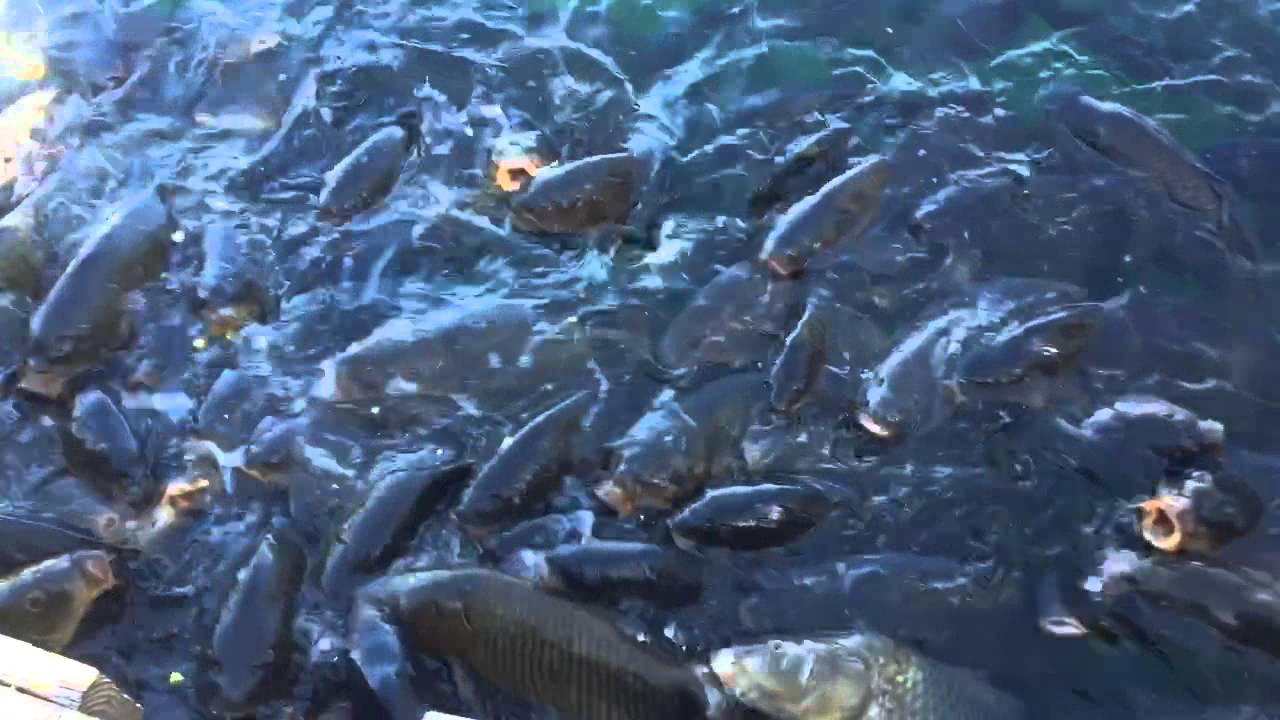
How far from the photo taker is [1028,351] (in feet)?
16.7

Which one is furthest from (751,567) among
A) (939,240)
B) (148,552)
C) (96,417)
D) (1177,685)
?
(96,417)

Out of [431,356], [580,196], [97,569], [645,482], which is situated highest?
[580,196]

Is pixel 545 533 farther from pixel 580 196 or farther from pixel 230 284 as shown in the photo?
pixel 230 284

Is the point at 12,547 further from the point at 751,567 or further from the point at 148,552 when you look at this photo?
the point at 751,567

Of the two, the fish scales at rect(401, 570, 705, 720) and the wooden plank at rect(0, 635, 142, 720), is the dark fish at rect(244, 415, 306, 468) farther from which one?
the wooden plank at rect(0, 635, 142, 720)

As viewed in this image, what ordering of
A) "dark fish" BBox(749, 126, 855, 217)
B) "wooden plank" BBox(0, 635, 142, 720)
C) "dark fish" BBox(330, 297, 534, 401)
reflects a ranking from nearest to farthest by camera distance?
"wooden plank" BBox(0, 635, 142, 720), "dark fish" BBox(330, 297, 534, 401), "dark fish" BBox(749, 126, 855, 217)

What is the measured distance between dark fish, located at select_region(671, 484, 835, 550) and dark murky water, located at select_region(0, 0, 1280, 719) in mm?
21

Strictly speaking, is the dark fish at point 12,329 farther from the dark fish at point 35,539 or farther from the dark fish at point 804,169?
the dark fish at point 804,169

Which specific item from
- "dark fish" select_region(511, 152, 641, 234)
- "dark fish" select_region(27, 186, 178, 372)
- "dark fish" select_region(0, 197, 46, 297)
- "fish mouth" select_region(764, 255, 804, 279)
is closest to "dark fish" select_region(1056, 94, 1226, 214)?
"fish mouth" select_region(764, 255, 804, 279)

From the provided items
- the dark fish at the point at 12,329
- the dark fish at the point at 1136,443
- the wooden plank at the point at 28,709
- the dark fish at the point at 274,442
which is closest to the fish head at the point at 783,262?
the dark fish at the point at 1136,443

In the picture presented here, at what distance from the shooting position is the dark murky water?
14.9ft

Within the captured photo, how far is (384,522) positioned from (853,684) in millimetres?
2088

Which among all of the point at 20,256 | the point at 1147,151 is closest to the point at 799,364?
the point at 1147,151

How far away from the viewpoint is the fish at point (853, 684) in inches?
160
